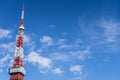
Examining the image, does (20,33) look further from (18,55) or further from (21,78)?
(21,78)

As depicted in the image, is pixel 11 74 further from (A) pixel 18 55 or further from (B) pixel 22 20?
(B) pixel 22 20

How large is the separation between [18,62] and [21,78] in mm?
9745

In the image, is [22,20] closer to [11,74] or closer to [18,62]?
[18,62]

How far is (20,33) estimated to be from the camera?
133625 millimetres

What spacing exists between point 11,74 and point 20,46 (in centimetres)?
1725

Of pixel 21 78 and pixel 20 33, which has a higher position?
pixel 20 33

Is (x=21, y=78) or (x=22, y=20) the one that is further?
(x=21, y=78)

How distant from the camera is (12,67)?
138000 millimetres

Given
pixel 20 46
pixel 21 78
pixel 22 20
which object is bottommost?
pixel 21 78

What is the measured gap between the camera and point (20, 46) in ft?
436

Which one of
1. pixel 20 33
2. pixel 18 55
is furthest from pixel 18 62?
pixel 20 33

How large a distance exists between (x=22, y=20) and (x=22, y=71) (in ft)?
88.9

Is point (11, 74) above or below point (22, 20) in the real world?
below

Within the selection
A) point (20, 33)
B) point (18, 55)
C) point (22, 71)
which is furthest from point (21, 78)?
point (20, 33)
